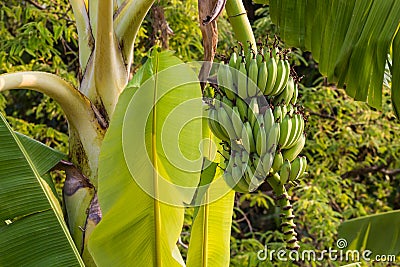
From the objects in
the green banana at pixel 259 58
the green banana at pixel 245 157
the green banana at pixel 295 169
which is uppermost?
the green banana at pixel 259 58

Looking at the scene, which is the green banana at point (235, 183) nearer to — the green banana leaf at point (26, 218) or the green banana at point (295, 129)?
the green banana at point (295, 129)

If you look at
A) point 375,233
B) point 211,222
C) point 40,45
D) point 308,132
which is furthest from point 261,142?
point 308,132

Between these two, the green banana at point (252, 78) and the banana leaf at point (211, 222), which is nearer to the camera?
the green banana at point (252, 78)

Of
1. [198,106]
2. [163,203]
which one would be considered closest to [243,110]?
[198,106]

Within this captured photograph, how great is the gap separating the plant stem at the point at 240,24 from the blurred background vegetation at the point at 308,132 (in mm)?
1279

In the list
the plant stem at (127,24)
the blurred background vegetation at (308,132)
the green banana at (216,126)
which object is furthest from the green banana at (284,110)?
the blurred background vegetation at (308,132)

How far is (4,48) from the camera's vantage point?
270cm

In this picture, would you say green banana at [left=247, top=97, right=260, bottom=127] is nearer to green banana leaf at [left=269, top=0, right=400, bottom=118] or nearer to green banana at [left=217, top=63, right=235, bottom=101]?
green banana at [left=217, top=63, right=235, bottom=101]

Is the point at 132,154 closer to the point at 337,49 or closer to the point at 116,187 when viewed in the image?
the point at 116,187

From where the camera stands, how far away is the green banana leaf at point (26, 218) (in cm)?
116

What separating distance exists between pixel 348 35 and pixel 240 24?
206mm

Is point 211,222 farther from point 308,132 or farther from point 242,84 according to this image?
point 308,132

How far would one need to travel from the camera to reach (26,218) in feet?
3.91

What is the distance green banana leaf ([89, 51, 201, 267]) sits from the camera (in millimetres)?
1123
